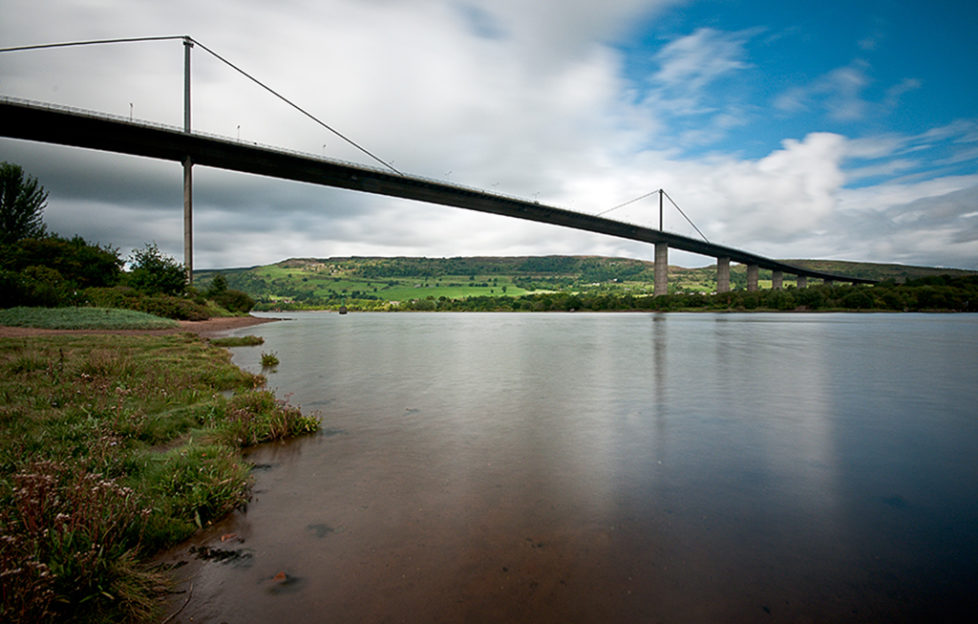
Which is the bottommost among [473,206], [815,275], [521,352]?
[521,352]

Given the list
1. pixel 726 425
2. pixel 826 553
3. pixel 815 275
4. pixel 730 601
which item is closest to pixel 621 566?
pixel 730 601

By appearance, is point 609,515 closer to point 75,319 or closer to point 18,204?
point 75,319

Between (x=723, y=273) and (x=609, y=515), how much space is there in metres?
95.2

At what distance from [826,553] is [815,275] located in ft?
427

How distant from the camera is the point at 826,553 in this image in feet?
14.0

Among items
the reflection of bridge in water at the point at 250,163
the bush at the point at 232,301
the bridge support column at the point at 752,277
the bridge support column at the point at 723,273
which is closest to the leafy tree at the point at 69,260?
the reflection of bridge in water at the point at 250,163

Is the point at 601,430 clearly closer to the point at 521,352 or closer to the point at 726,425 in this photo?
the point at 726,425

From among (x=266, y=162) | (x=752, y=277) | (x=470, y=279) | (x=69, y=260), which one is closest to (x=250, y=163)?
(x=266, y=162)

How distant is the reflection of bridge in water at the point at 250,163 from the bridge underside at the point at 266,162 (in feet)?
0.20

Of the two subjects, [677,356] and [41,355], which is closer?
[41,355]

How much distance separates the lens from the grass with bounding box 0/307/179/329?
832 inches

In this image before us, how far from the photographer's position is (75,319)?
22703 millimetres

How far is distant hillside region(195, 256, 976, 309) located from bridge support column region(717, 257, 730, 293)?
3401 cm

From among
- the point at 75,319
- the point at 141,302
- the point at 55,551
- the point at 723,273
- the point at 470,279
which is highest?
the point at 470,279
